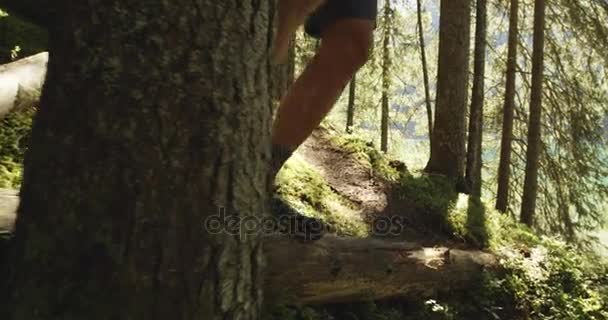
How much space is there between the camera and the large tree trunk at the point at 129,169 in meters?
1.27

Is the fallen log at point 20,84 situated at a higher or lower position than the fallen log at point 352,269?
higher

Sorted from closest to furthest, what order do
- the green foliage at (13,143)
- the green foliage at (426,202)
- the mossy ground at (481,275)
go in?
the green foliage at (13,143) < the mossy ground at (481,275) < the green foliage at (426,202)

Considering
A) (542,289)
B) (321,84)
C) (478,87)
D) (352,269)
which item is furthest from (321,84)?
(478,87)

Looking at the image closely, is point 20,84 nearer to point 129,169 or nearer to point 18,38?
point 18,38

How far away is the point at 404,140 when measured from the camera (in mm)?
17984

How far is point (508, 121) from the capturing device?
31.3 feet

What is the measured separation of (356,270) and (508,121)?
7719 millimetres

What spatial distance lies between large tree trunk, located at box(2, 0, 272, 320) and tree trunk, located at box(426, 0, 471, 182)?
6.24 m

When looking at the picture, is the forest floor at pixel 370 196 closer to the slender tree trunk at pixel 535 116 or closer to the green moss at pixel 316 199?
the green moss at pixel 316 199

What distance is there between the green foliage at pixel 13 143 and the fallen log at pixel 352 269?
712mm

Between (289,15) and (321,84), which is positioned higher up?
(289,15)

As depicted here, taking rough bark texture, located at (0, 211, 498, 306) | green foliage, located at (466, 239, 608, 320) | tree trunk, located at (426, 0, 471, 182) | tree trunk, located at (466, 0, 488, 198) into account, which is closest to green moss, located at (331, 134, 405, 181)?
tree trunk, located at (426, 0, 471, 182)

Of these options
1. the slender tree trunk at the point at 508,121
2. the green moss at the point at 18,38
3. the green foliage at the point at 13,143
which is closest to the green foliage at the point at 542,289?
the green foliage at the point at 13,143

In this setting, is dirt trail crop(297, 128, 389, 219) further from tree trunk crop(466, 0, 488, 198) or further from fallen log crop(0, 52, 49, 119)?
fallen log crop(0, 52, 49, 119)
